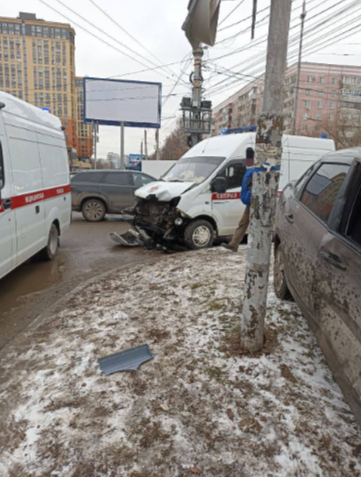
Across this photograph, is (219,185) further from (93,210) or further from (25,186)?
(93,210)

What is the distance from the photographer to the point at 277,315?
3.39 meters

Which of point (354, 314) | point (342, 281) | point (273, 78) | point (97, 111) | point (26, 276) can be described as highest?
point (97, 111)

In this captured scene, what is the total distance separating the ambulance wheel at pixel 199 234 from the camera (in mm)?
6859

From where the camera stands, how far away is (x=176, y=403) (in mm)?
2334

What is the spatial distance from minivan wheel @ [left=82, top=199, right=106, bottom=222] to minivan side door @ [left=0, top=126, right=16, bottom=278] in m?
6.93

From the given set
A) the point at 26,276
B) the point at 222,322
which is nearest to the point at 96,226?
the point at 26,276

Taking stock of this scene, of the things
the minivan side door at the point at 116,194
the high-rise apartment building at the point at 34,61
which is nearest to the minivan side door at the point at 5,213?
the minivan side door at the point at 116,194

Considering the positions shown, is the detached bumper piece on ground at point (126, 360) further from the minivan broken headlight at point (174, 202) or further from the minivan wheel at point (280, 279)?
the minivan broken headlight at point (174, 202)

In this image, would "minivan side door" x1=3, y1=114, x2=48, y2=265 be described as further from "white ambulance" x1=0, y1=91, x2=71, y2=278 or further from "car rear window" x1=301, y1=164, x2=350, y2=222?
"car rear window" x1=301, y1=164, x2=350, y2=222

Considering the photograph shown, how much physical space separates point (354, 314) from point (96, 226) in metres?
9.50

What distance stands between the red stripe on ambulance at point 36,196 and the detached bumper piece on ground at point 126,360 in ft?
8.11

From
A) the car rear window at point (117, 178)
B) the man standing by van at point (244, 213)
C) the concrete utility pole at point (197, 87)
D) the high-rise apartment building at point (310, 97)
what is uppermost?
Answer: the high-rise apartment building at point (310, 97)

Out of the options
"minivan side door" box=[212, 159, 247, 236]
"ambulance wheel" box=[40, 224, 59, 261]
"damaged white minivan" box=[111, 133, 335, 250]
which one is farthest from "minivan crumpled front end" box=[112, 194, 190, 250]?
"ambulance wheel" box=[40, 224, 59, 261]

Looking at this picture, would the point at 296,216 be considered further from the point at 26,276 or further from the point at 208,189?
the point at 26,276
